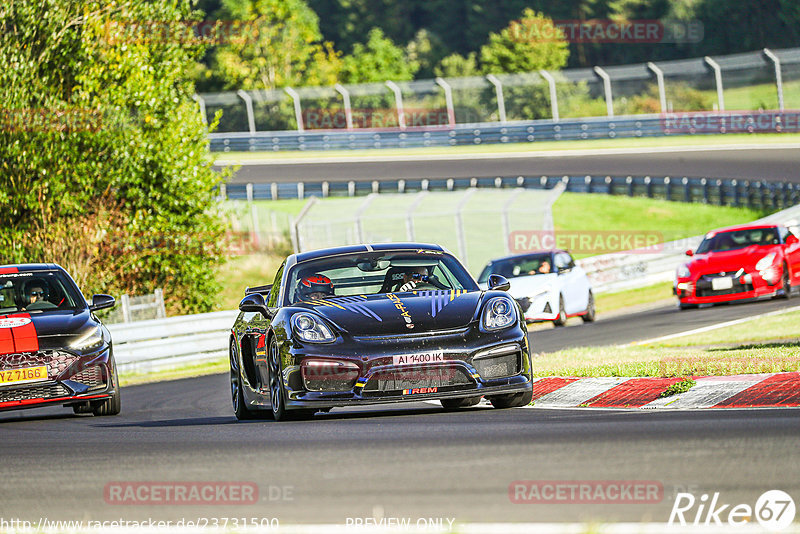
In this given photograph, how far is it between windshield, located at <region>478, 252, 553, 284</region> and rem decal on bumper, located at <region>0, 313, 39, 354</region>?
39.0 feet

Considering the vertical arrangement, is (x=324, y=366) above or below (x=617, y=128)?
above

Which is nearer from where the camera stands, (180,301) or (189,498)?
(189,498)

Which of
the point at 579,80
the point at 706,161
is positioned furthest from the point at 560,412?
the point at 579,80

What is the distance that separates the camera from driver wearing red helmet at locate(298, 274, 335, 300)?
984 cm

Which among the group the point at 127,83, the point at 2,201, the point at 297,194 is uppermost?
the point at 127,83

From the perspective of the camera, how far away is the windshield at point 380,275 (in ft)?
32.7

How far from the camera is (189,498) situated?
19.2 feet

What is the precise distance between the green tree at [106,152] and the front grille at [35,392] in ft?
43.3

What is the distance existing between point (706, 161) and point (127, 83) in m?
21.1

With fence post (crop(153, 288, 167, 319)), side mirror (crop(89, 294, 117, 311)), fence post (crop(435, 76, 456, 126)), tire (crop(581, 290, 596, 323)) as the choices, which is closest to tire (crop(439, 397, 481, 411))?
side mirror (crop(89, 294, 117, 311))

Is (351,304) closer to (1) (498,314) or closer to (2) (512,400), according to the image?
(1) (498,314)

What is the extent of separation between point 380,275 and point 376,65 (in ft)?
220

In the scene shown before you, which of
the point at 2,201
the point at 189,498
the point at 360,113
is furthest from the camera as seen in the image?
the point at 360,113

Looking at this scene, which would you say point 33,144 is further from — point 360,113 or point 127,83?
point 360,113
